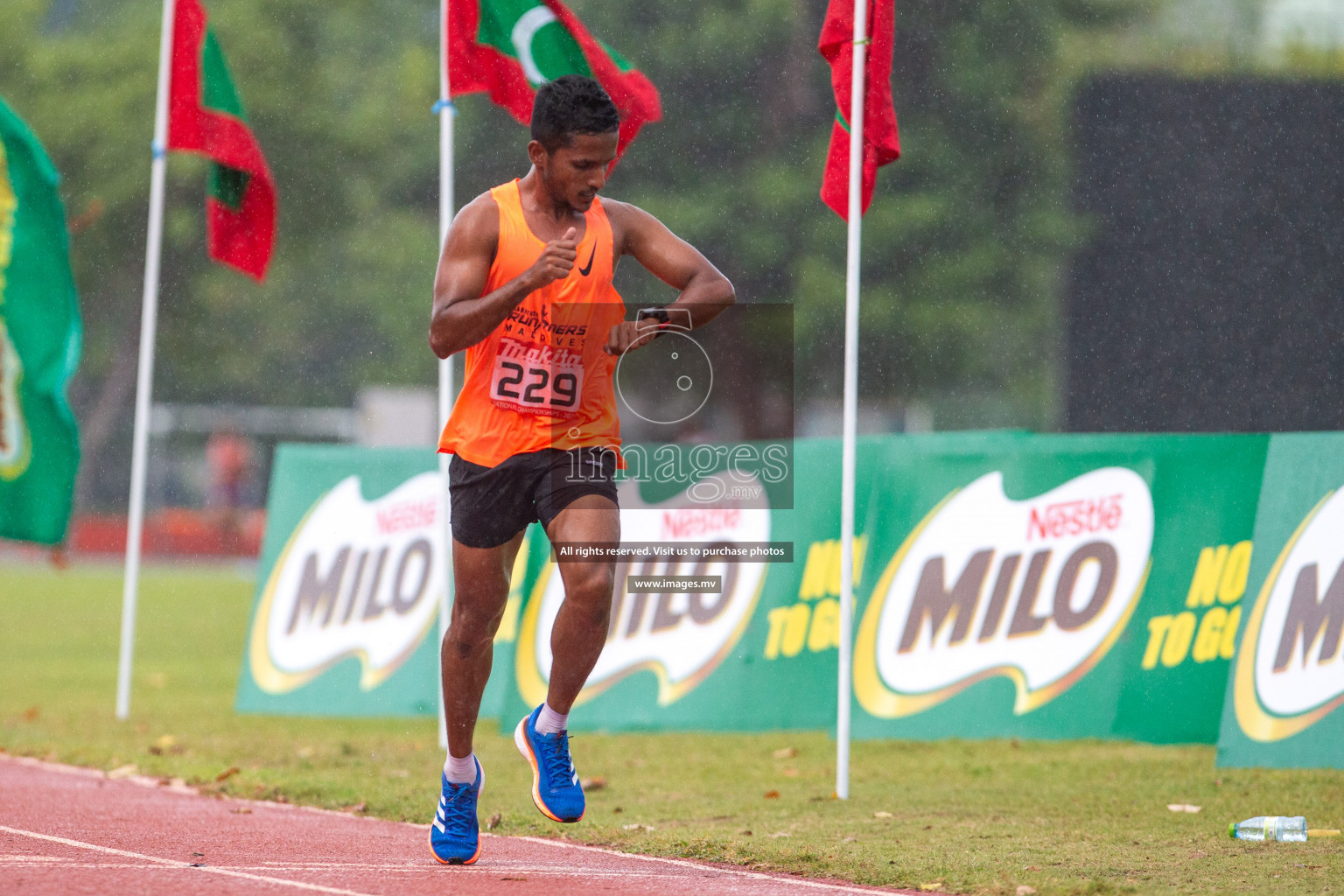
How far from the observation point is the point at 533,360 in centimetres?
523

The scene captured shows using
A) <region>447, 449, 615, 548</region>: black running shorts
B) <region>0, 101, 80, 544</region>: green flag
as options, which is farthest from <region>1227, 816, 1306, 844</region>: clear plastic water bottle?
<region>0, 101, 80, 544</region>: green flag

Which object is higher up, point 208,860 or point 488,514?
point 488,514

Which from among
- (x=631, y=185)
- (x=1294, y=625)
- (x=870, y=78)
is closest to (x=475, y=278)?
(x=870, y=78)

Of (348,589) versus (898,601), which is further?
(348,589)

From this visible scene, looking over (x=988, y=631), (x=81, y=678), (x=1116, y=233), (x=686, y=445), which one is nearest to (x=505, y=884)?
(x=988, y=631)

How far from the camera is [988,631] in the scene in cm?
846

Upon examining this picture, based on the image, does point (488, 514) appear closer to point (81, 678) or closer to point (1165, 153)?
point (81, 678)

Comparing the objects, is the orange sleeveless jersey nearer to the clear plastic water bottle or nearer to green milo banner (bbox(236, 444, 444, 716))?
the clear plastic water bottle

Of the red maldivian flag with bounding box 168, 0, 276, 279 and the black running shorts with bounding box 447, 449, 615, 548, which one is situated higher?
the red maldivian flag with bounding box 168, 0, 276, 279

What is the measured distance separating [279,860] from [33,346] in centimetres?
608

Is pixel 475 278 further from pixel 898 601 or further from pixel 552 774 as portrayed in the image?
pixel 898 601

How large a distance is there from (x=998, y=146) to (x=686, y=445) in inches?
577

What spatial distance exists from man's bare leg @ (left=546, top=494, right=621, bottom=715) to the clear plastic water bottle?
2.32 m

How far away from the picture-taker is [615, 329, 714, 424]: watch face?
60.0 feet
